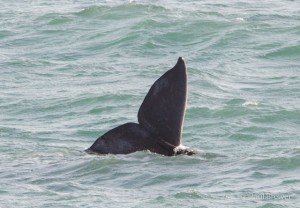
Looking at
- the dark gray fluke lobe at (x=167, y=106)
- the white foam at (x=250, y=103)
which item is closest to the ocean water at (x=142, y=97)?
the white foam at (x=250, y=103)

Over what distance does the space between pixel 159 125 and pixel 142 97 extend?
298 inches

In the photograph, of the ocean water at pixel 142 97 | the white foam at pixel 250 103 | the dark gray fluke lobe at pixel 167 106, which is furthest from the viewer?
the white foam at pixel 250 103

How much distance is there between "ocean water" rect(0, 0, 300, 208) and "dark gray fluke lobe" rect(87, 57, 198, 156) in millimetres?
150

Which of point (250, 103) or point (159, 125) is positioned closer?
point (159, 125)

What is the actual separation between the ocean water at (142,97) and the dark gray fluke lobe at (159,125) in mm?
150

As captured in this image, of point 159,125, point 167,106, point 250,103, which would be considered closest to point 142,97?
point 250,103

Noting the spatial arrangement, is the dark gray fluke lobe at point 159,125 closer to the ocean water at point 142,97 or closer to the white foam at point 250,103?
the ocean water at point 142,97

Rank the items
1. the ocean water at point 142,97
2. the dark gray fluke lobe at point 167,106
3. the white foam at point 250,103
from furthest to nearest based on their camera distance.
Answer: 1. the white foam at point 250,103
2. the dark gray fluke lobe at point 167,106
3. the ocean water at point 142,97

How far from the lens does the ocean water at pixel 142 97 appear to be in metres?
15.0

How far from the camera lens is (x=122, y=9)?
35.2 meters

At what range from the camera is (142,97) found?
23.3m

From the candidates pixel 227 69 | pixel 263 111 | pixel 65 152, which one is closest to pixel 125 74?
pixel 227 69

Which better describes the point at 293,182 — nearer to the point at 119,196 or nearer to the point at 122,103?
the point at 119,196

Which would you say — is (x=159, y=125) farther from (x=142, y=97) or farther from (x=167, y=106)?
(x=142, y=97)
